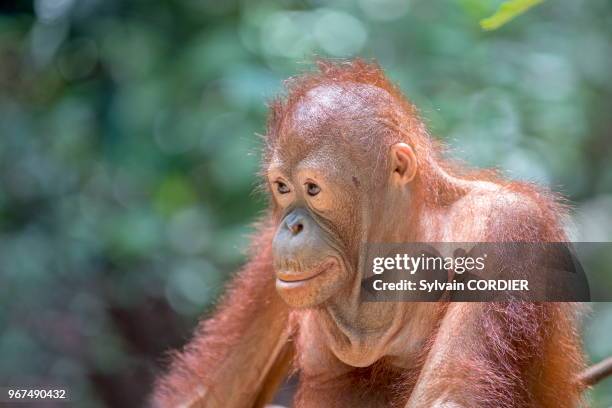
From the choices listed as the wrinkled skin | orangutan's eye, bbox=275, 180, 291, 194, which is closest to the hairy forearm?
the wrinkled skin

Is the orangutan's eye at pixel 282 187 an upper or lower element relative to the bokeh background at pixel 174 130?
lower

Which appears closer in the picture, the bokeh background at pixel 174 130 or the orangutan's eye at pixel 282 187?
the orangutan's eye at pixel 282 187

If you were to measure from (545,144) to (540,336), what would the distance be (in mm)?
2078

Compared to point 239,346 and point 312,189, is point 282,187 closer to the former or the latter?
point 312,189

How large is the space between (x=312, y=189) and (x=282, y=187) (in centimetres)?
9

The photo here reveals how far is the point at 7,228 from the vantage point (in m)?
4.89

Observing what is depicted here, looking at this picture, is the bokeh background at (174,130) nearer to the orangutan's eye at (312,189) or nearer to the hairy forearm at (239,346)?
the hairy forearm at (239,346)

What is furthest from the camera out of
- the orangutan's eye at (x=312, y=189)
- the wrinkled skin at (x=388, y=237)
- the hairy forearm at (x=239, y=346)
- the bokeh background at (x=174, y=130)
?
the bokeh background at (x=174, y=130)

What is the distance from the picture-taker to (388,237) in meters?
2.56

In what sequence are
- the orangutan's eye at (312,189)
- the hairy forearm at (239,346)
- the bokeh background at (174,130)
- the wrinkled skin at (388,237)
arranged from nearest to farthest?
the wrinkled skin at (388,237) < the orangutan's eye at (312,189) < the hairy forearm at (239,346) < the bokeh background at (174,130)

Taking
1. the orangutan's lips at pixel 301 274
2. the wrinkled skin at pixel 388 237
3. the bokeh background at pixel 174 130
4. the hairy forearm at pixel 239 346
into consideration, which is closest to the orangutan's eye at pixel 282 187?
the wrinkled skin at pixel 388 237

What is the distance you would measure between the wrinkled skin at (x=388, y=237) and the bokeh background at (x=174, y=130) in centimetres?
131

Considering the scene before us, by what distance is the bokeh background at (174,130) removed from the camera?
4262 millimetres

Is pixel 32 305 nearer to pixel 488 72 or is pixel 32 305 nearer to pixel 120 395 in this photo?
pixel 120 395
